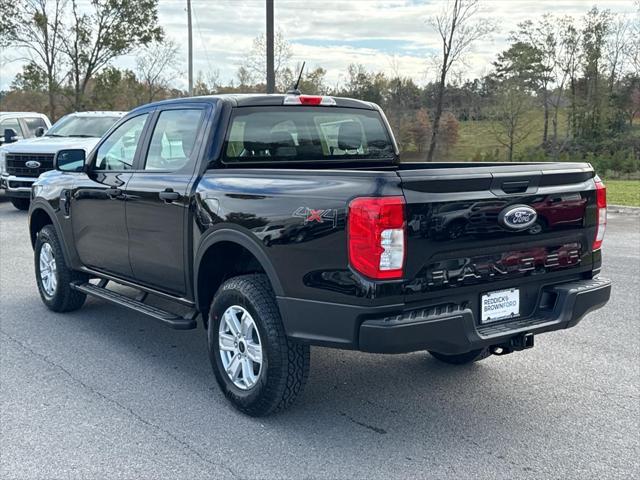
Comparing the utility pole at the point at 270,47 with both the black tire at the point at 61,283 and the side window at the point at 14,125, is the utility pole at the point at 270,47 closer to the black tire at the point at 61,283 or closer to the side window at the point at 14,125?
the side window at the point at 14,125

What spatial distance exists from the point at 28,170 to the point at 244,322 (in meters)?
10.9

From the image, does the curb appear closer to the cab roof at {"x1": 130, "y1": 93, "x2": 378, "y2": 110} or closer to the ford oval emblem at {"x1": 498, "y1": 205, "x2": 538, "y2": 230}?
the cab roof at {"x1": 130, "y1": 93, "x2": 378, "y2": 110}

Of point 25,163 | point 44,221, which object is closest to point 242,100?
point 44,221

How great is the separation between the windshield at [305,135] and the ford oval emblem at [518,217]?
1.78 metres

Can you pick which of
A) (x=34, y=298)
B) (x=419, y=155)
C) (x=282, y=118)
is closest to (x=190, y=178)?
(x=282, y=118)

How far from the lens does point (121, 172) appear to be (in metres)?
5.27

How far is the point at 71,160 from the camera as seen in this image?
234 inches

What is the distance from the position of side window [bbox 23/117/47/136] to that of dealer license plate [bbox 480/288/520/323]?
51.0 feet

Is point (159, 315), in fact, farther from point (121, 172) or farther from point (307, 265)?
point (307, 265)

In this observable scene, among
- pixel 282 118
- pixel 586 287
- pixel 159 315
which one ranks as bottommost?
pixel 159 315

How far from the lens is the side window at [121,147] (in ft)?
17.3

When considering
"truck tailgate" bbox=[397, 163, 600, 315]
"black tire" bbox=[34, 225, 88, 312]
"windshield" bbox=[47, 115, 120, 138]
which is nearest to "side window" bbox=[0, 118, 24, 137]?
"windshield" bbox=[47, 115, 120, 138]

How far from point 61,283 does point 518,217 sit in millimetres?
4257

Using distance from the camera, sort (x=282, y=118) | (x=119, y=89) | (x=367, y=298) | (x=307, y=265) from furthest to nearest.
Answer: (x=119, y=89)
(x=282, y=118)
(x=307, y=265)
(x=367, y=298)
